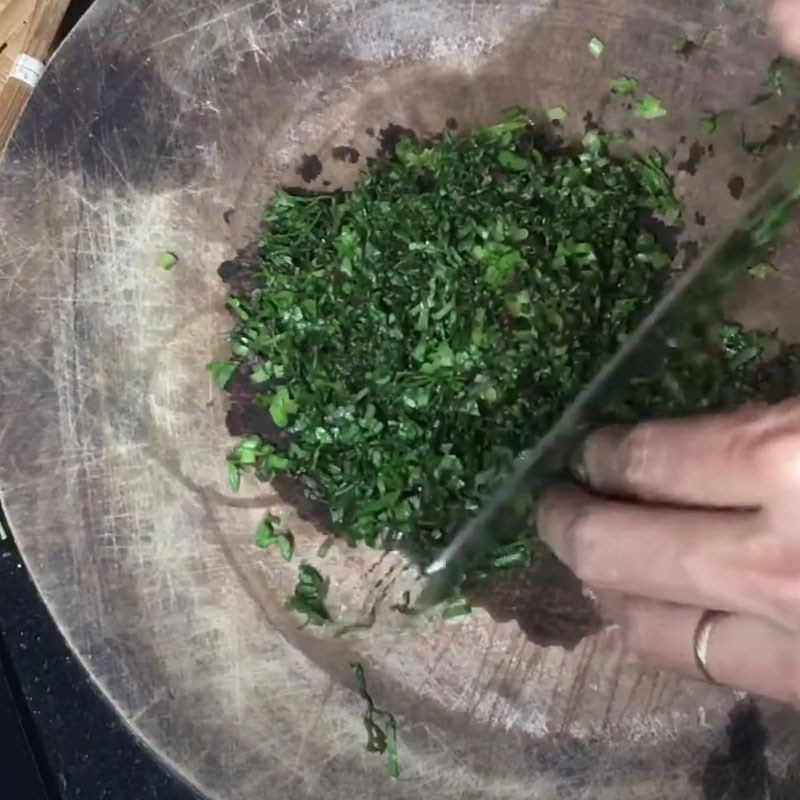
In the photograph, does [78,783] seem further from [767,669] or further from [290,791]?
[767,669]

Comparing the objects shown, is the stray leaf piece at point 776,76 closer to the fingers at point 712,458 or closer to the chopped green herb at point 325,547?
the fingers at point 712,458

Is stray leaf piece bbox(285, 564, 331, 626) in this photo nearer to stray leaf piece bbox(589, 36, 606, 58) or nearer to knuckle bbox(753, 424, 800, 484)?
knuckle bbox(753, 424, 800, 484)

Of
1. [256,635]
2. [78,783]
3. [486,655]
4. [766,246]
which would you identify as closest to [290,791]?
[256,635]

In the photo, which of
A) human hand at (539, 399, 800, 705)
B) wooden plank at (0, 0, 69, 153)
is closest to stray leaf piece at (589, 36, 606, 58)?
A: human hand at (539, 399, 800, 705)

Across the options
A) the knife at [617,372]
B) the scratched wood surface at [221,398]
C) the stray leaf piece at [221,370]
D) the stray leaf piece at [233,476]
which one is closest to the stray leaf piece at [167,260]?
the scratched wood surface at [221,398]

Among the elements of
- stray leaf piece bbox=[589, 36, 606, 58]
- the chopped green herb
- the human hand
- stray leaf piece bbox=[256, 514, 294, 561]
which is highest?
stray leaf piece bbox=[589, 36, 606, 58]
